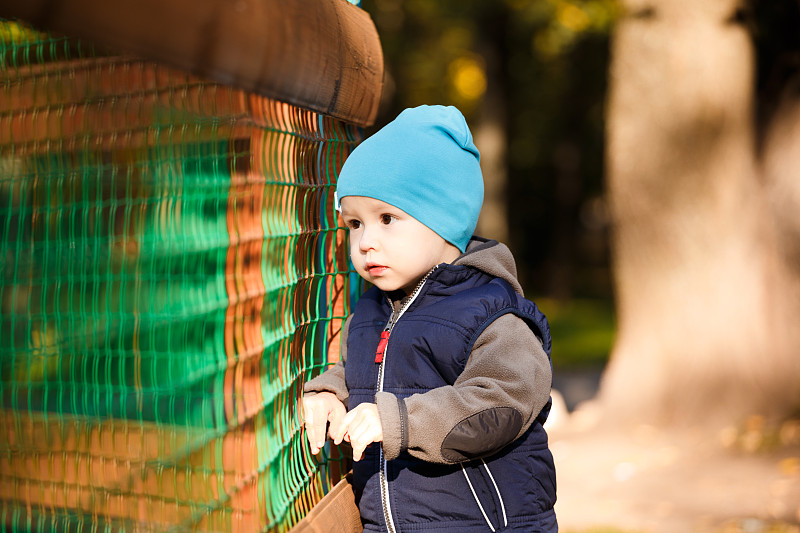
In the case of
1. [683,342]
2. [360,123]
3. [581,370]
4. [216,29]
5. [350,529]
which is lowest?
[581,370]

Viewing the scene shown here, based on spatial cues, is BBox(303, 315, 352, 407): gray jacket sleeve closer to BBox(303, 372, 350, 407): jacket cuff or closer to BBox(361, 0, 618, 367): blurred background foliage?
BBox(303, 372, 350, 407): jacket cuff

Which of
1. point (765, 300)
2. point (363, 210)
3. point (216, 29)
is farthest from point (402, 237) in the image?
point (765, 300)

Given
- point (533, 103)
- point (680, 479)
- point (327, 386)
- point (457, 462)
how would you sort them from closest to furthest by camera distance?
point (457, 462), point (327, 386), point (680, 479), point (533, 103)

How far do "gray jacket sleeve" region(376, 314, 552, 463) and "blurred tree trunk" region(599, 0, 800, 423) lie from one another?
4.52 meters

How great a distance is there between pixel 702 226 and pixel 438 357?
15.3ft

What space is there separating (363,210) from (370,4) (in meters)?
13.5

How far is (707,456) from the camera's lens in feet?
18.2

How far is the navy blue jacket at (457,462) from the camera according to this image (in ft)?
6.28

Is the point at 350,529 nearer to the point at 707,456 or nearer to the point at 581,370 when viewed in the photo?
the point at 707,456

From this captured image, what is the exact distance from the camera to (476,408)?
1787mm

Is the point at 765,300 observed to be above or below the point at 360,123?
below

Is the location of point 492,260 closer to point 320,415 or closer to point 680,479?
point 320,415

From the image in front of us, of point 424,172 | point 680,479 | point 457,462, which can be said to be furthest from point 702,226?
point 457,462

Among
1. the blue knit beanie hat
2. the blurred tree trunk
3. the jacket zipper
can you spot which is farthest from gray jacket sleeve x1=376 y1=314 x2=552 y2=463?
the blurred tree trunk
